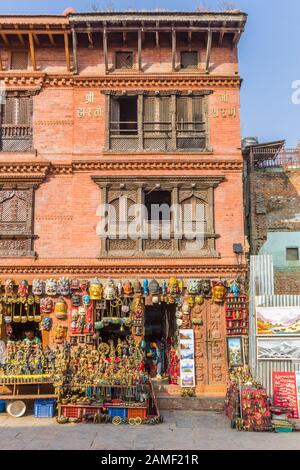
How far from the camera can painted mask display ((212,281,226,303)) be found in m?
16.0

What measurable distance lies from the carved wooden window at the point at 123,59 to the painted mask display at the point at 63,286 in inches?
308

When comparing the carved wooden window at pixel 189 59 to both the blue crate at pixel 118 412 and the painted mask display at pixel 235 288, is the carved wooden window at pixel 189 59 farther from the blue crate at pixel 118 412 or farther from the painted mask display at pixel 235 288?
the blue crate at pixel 118 412

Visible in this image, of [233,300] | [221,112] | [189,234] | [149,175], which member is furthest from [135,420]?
[221,112]

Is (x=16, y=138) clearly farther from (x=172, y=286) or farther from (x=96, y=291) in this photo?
(x=172, y=286)

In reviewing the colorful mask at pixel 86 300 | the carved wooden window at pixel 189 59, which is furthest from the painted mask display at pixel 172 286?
the carved wooden window at pixel 189 59

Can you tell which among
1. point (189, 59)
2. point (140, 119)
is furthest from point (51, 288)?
point (189, 59)

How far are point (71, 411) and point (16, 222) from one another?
21.8ft

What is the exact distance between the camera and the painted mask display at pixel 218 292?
52.4 feet

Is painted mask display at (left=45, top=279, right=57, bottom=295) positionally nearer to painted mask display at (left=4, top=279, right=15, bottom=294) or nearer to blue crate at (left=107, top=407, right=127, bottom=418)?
painted mask display at (left=4, top=279, right=15, bottom=294)

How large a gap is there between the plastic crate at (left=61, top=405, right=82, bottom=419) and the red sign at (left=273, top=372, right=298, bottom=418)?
5446 mm

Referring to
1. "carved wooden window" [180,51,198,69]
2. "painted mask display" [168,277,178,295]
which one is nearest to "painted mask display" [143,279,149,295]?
"painted mask display" [168,277,178,295]

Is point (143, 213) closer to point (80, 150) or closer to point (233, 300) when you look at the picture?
point (80, 150)

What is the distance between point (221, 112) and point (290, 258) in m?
6.28

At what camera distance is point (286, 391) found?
45.8ft
